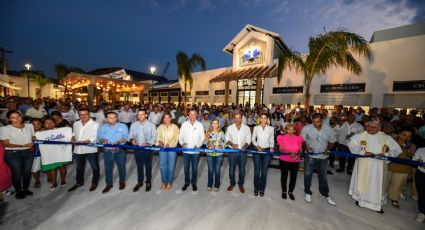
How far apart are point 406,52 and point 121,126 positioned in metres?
14.9

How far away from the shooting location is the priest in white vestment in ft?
13.0

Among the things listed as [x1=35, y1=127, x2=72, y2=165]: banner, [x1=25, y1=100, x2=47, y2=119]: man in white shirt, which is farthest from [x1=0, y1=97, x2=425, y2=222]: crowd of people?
[x1=25, y1=100, x2=47, y2=119]: man in white shirt

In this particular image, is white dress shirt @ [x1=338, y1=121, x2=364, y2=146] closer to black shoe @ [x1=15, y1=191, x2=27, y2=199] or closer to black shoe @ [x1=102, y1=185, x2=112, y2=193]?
black shoe @ [x1=102, y1=185, x2=112, y2=193]

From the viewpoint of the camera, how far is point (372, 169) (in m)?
4.05

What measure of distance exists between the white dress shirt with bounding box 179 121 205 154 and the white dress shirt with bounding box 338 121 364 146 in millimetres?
5166

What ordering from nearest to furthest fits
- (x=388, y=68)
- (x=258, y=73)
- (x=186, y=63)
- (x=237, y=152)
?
(x=237, y=152) → (x=388, y=68) → (x=258, y=73) → (x=186, y=63)

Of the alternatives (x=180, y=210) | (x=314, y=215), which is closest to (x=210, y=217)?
(x=180, y=210)

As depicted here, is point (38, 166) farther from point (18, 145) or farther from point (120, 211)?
point (120, 211)

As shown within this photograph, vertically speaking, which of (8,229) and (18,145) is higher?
(18,145)

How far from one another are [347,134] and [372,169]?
265 cm

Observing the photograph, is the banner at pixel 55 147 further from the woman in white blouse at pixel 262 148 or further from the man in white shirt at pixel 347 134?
the man in white shirt at pixel 347 134

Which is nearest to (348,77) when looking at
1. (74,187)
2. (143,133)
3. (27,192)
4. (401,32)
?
(401,32)

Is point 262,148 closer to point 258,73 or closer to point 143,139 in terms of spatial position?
point 143,139

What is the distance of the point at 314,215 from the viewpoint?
149 inches
